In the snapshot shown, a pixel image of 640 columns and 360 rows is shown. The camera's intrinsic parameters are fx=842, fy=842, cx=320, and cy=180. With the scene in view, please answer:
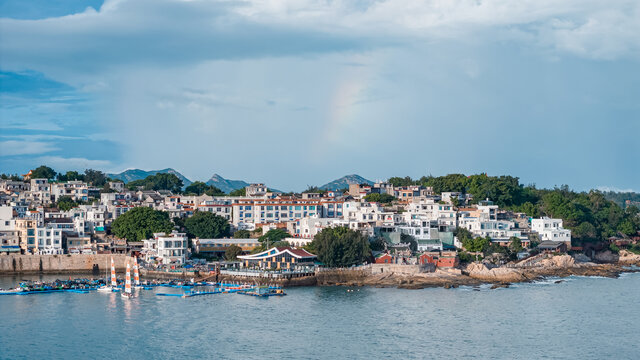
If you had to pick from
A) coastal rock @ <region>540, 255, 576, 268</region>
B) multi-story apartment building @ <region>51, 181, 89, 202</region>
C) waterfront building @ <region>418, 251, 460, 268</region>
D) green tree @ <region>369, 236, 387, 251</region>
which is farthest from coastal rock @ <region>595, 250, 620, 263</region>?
multi-story apartment building @ <region>51, 181, 89, 202</region>

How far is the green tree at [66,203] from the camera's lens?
65.9 meters

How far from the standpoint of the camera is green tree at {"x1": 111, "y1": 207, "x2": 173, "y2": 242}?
5575 centimetres

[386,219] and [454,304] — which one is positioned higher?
[386,219]

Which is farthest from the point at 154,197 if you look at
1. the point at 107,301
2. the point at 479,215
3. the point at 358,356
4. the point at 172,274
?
the point at 358,356

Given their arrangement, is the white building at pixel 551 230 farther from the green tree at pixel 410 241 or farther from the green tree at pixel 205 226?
the green tree at pixel 205 226

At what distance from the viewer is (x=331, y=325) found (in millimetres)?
33438

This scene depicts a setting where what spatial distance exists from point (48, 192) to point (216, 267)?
2809cm

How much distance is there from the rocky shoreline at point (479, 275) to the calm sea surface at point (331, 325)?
2318 millimetres

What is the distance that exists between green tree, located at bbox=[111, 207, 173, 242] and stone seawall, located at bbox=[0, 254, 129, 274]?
312 centimetres

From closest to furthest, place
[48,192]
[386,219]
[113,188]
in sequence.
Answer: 1. [386,219]
2. [48,192]
3. [113,188]

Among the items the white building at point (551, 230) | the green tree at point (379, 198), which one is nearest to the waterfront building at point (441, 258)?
the white building at point (551, 230)

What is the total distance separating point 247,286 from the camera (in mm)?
44281

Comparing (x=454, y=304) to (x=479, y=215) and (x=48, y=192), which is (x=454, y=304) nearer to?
(x=479, y=215)

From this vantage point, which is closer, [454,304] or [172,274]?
[454,304]
